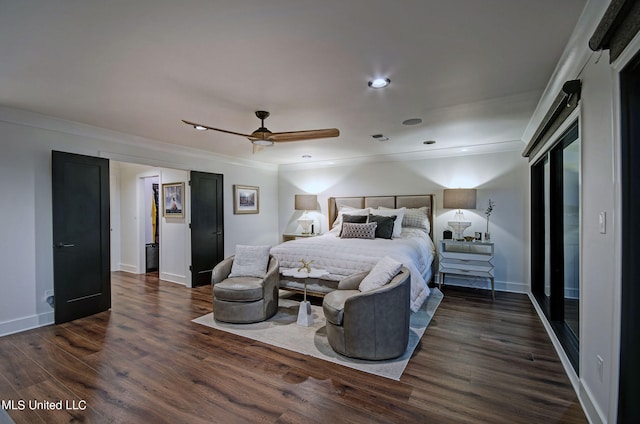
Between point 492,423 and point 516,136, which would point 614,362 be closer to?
point 492,423

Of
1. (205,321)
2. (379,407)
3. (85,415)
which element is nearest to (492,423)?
(379,407)

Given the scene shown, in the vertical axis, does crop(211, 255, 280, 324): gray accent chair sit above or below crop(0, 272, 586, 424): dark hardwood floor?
above

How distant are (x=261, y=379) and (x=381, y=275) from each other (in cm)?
144

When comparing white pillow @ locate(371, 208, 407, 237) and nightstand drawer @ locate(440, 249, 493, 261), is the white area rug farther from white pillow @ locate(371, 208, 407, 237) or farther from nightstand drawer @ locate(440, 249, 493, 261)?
white pillow @ locate(371, 208, 407, 237)

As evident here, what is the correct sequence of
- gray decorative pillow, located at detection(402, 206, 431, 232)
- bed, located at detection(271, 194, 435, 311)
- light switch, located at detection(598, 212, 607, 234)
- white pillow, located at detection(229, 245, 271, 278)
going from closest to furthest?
light switch, located at detection(598, 212, 607, 234), bed, located at detection(271, 194, 435, 311), white pillow, located at detection(229, 245, 271, 278), gray decorative pillow, located at detection(402, 206, 431, 232)

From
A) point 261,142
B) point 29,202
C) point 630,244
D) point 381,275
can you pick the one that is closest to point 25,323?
point 29,202

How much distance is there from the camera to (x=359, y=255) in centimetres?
384

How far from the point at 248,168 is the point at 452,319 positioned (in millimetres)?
5053

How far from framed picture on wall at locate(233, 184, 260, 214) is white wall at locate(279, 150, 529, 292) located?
1.81 meters

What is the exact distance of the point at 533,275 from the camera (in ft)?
14.5

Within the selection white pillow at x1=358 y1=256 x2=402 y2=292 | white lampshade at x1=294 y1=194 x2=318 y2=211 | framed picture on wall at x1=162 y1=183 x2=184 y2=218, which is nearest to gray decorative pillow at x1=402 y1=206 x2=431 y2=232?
white lampshade at x1=294 y1=194 x2=318 y2=211

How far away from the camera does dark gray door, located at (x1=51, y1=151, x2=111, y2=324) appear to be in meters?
3.68

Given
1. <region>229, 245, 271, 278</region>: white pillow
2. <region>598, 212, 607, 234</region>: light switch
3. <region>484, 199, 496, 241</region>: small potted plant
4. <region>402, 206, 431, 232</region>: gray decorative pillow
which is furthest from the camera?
<region>402, 206, 431, 232</region>: gray decorative pillow

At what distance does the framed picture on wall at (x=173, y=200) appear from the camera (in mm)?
5719
